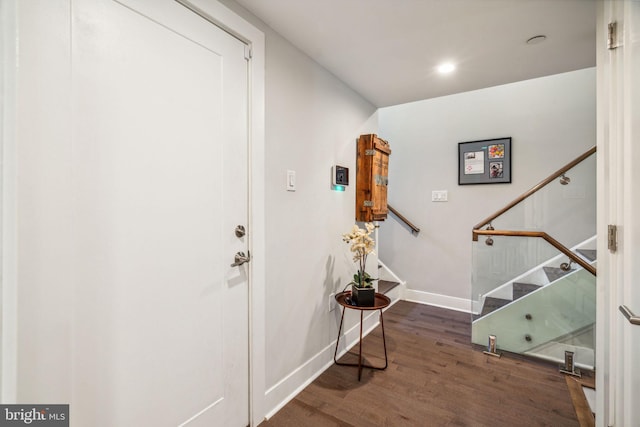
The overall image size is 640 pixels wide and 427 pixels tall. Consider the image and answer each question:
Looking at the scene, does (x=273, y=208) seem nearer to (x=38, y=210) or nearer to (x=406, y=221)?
(x=38, y=210)

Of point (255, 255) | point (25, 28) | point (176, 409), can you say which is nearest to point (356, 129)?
point (255, 255)

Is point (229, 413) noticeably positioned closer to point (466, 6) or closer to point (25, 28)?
point (25, 28)

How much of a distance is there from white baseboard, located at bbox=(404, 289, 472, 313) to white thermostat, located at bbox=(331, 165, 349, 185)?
2129 millimetres

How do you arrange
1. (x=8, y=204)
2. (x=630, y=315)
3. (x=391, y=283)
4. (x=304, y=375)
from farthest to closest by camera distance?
(x=391, y=283), (x=304, y=375), (x=630, y=315), (x=8, y=204)

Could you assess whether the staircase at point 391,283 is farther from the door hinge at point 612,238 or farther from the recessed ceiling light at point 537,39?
the recessed ceiling light at point 537,39

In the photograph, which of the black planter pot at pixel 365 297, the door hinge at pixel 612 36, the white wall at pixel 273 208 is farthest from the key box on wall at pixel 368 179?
the door hinge at pixel 612 36

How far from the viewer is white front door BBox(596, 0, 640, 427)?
3.53 feet

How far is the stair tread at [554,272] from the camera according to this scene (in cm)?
227

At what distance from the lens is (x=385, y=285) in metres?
3.66

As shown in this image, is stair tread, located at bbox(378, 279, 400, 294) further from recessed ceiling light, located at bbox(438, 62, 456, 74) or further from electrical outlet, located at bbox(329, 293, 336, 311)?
recessed ceiling light, located at bbox(438, 62, 456, 74)

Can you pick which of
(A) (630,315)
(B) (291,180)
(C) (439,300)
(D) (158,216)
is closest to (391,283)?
(C) (439,300)

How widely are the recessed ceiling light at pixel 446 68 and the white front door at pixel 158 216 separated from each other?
1494 mm

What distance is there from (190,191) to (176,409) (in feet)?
3.16
